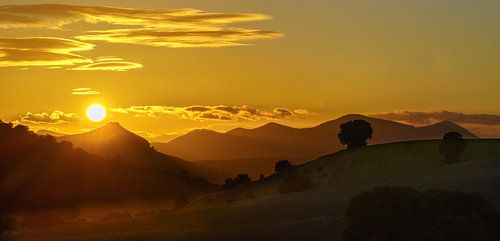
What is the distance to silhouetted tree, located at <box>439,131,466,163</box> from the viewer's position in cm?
14488

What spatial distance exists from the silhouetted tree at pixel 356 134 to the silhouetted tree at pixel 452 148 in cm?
3695

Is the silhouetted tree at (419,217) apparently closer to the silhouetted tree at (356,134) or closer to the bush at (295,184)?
the bush at (295,184)

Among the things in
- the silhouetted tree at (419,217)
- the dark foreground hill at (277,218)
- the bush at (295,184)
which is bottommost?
the silhouetted tree at (419,217)

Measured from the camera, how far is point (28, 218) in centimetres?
15775

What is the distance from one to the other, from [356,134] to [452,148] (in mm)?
40241

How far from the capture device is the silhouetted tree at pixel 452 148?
145 metres

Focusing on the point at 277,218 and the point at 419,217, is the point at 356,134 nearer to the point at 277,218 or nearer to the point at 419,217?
the point at 277,218

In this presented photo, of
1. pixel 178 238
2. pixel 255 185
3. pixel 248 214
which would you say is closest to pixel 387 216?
pixel 178 238

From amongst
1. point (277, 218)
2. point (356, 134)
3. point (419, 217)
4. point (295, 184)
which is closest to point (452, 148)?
point (295, 184)

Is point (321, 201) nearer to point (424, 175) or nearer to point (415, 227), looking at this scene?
point (424, 175)

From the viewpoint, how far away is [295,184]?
525 feet

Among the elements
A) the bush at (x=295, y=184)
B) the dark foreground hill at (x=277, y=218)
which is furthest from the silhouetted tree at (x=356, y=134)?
the dark foreground hill at (x=277, y=218)

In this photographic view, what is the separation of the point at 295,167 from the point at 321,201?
95.7 m

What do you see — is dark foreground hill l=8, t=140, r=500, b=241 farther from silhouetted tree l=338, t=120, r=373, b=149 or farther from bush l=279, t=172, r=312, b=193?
silhouetted tree l=338, t=120, r=373, b=149
